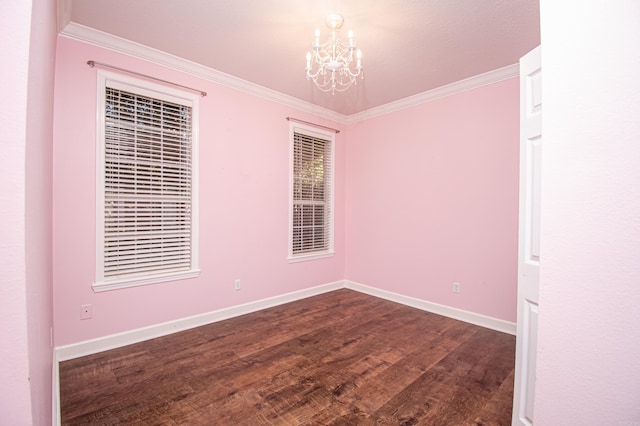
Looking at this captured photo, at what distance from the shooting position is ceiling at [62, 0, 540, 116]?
2076 mm

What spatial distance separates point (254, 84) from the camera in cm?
342

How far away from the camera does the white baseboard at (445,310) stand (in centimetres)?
299

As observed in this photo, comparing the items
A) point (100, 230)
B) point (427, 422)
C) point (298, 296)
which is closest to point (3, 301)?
point (427, 422)

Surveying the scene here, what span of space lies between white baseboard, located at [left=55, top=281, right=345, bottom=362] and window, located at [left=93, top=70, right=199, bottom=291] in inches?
18.2

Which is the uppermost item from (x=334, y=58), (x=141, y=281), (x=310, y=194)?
(x=334, y=58)

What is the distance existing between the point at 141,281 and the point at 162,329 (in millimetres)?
541

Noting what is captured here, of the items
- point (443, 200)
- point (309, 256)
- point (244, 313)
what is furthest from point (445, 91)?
point (244, 313)

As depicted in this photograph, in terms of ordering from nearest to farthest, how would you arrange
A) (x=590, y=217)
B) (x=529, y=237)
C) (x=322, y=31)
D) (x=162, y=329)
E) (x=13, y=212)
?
(x=13, y=212) < (x=590, y=217) < (x=529, y=237) < (x=322, y=31) < (x=162, y=329)

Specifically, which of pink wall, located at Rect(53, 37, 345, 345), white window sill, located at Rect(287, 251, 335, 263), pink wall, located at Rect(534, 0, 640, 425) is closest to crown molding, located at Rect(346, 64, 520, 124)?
pink wall, located at Rect(53, 37, 345, 345)

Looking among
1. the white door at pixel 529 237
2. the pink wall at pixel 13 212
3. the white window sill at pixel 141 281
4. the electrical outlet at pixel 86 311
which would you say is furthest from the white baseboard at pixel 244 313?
the pink wall at pixel 13 212

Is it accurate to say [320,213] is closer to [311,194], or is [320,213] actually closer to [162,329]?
[311,194]

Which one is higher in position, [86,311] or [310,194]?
[310,194]

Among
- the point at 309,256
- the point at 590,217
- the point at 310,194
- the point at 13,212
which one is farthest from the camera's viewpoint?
the point at 310,194

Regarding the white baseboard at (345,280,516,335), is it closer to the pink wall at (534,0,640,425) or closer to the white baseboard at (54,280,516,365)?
the white baseboard at (54,280,516,365)
